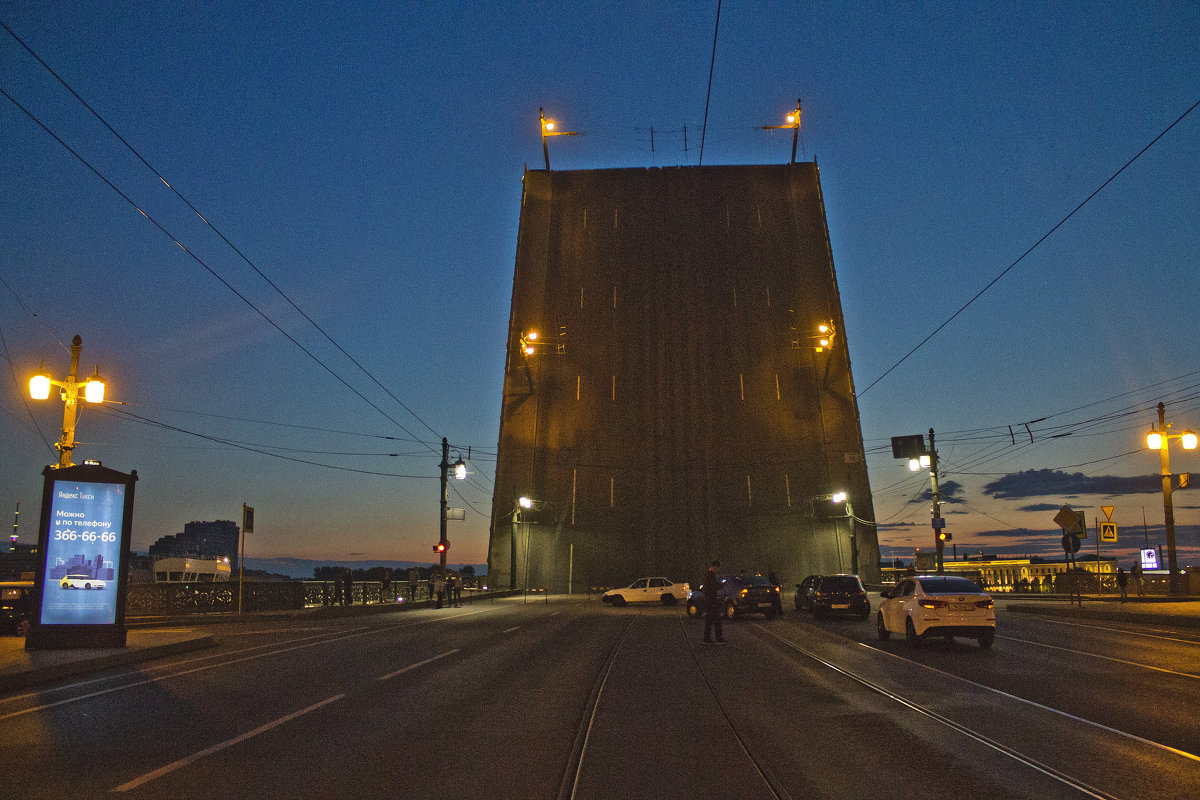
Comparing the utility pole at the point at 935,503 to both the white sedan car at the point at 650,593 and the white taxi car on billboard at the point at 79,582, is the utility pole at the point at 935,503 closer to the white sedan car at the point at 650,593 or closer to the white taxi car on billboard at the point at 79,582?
the white sedan car at the point at 650,593

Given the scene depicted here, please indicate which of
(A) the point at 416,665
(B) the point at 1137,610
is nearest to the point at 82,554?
(A) the point at 416,665

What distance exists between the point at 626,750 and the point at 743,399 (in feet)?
149

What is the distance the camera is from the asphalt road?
6090 millimetres

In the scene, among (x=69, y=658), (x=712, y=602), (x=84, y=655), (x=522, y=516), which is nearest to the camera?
(x=69, y=658)

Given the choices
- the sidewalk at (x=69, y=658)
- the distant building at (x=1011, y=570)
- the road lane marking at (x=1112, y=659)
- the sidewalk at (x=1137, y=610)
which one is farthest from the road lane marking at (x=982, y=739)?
the distant building at (x=1011, y=570)

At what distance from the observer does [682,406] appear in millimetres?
52969

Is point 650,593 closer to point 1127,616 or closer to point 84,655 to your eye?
point 1127,616

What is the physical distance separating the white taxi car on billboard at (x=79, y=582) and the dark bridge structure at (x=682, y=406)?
34248 mm

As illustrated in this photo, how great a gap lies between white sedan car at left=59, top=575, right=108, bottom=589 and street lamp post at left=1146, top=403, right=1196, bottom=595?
30.1 metres

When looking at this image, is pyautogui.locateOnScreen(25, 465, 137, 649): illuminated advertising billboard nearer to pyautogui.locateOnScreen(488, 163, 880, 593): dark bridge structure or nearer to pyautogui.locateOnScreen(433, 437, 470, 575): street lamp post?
pyautogui.locateOnScreen(433, 437, 470, 575): street lamp post

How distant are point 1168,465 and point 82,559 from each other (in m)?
34.0

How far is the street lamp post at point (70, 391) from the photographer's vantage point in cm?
1789

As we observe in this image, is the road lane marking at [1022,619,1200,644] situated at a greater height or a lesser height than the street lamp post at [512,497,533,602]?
lesser

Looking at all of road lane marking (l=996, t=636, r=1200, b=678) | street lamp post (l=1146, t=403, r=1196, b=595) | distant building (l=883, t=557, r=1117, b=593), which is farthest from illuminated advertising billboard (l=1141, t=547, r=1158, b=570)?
road lane marking (l=996, t=636, r=1200, b=678)
